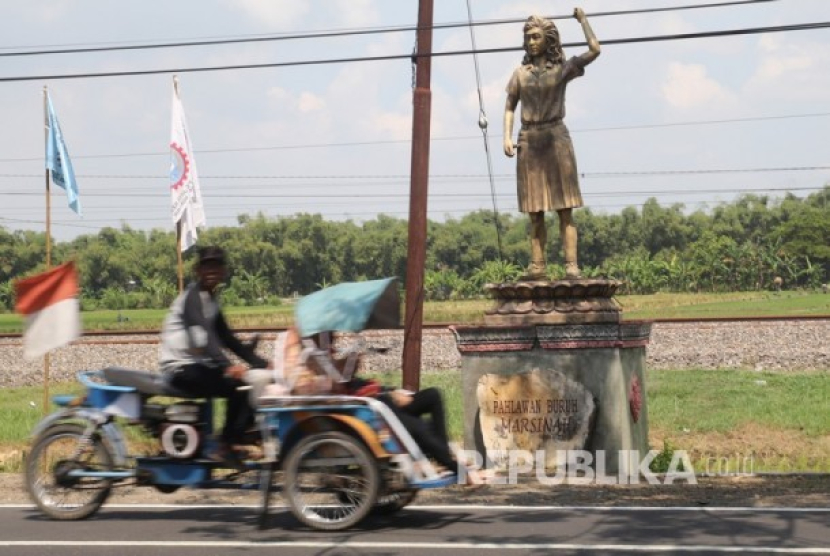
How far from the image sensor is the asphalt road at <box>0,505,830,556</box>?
8711 millimetres

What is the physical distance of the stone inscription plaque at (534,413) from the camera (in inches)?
517

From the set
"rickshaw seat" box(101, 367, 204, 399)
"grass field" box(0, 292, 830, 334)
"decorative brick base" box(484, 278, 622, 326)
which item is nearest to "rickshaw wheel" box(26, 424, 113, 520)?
"rickshaw seat" box(101, 367, 204, 399)

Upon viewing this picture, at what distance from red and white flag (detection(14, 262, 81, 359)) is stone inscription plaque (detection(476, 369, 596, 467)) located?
4.70 metres

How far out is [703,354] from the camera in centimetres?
3016

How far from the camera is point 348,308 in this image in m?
9.84

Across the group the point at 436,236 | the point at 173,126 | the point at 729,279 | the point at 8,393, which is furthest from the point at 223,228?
the point at 173,126

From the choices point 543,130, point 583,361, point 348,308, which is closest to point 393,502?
point 348,308

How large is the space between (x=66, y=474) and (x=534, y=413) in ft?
16.5

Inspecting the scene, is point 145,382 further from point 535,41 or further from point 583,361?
point 535,41

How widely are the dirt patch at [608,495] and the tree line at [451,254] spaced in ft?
240

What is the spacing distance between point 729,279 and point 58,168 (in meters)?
81.2

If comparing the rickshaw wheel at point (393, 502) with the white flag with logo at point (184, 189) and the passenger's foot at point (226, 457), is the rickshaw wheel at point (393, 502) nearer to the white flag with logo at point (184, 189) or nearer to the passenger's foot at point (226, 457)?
the passenger's foot at point (226, 457)

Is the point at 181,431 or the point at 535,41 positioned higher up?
the point at 535,41

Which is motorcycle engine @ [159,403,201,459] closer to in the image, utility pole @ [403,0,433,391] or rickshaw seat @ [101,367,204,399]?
rickshaw seat @ [101,367,204,399]
